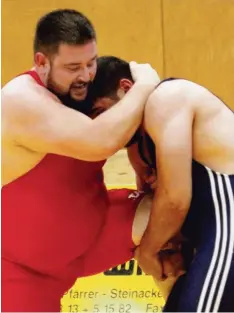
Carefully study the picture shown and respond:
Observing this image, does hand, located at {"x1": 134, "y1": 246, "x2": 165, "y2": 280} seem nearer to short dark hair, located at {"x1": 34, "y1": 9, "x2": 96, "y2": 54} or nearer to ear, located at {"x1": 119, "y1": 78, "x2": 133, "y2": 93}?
ear, located at {"x1": 119, "y1": 78, "x2": 133, "y2": 93}

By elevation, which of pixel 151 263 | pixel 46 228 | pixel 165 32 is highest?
pixel 46 228

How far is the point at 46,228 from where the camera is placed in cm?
230

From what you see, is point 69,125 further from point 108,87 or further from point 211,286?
point 211,286

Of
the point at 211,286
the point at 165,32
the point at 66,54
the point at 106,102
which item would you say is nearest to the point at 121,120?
the point at 106,102

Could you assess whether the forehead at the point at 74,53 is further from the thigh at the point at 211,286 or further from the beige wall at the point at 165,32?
the beige wall at the point at 165,32

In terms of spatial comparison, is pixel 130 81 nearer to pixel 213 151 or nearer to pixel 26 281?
pixel 213 151

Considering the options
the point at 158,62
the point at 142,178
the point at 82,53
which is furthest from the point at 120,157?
the point at 82,53

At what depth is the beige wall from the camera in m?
5.21

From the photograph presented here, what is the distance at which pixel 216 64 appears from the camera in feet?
17.3

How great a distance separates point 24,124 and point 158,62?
124 inches

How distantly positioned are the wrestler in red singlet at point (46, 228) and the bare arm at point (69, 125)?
0.33ft

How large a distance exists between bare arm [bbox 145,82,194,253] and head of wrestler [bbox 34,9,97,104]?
0.23 m

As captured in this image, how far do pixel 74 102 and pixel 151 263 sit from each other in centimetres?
54

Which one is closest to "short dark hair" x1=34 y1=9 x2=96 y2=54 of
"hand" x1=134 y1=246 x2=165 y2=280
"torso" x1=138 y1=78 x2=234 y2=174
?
"torso" x1=138 y1=78 x2=234 y2=174
